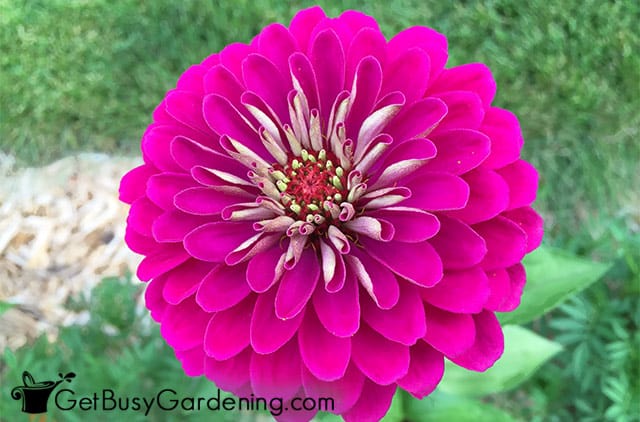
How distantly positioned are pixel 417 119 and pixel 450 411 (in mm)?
650

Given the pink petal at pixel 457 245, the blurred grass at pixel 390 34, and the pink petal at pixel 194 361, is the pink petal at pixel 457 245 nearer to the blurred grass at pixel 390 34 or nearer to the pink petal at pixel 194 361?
the pink petal at pixel 194 361

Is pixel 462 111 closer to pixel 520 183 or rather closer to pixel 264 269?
pixel 520 183

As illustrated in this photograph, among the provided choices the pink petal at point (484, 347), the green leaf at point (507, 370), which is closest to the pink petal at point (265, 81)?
the pink petal at point (484, 347)

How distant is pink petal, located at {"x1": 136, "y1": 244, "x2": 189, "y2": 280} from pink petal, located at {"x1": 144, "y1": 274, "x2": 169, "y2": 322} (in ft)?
0.07

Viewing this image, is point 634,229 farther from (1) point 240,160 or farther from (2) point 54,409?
(2) point 54,409

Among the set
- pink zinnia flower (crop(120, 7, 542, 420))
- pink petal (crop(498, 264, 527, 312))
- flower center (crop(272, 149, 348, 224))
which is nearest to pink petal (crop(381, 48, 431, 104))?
pink zinnia flower (crop(120, 7, 542, 420))

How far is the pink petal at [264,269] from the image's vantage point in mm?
604

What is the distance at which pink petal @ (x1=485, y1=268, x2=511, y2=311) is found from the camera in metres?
0.60

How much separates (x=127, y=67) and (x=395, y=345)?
1.39 metres

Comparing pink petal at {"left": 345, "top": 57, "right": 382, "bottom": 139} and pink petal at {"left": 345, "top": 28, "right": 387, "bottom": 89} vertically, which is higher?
pink petal at {"left": 345, "top": 28, "right": 387, "bottom": 89}

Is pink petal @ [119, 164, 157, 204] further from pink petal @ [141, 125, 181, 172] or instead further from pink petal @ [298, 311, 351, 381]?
pink petal @ [298, 311, 351, 381]

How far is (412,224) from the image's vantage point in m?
0.60

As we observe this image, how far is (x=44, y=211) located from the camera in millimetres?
1663

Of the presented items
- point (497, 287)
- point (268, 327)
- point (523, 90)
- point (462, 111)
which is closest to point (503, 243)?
point (497, 287)
